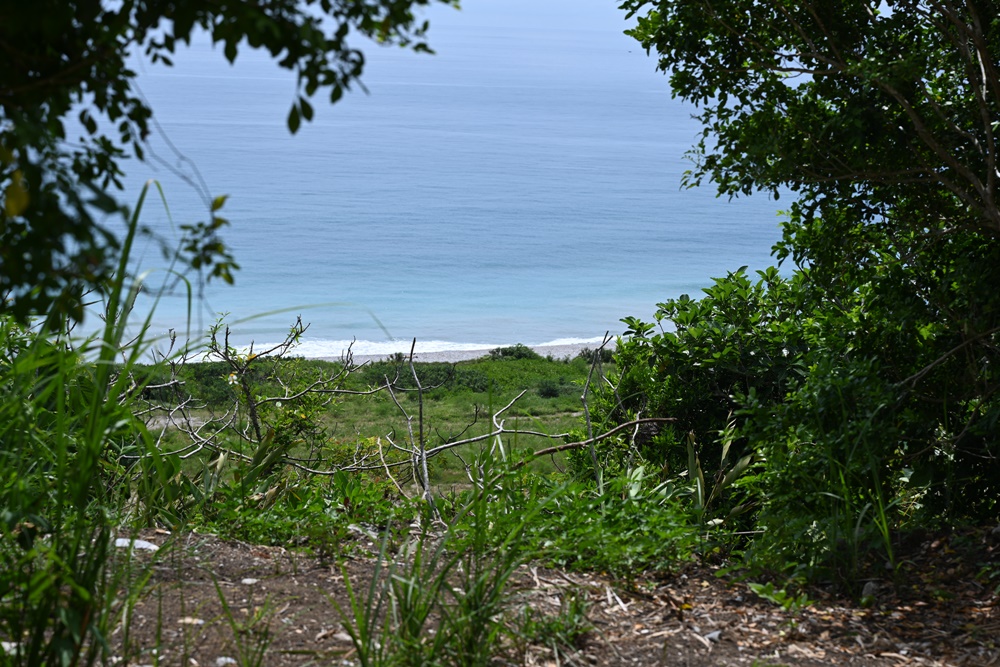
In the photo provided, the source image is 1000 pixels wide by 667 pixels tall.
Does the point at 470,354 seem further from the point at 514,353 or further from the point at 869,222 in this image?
the point at 869,222

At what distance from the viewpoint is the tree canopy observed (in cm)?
158

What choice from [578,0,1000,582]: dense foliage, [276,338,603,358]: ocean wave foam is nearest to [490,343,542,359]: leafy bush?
[276,338,603,358]: ocean wave foam

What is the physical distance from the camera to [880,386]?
3.72 metres

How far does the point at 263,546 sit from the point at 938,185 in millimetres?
3379

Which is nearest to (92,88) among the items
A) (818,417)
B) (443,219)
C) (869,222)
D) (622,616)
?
(622,616)

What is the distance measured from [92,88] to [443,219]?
3360 centimetres

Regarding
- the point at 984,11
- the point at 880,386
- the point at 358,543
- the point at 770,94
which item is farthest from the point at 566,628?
the point at 984,11

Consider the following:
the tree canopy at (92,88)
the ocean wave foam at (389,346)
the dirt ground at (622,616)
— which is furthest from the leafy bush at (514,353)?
the tree canopy at (92,88)

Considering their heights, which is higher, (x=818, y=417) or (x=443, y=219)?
(x=443, y=219)

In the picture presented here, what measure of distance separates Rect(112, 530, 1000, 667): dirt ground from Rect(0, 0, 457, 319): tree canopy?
112 centimetres

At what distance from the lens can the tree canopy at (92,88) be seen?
5.20 ft

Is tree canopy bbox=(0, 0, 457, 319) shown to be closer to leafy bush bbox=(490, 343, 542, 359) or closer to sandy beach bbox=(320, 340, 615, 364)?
sandy beach bbox=(320, 340, 615, 364)

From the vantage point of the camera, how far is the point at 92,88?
1.81 m

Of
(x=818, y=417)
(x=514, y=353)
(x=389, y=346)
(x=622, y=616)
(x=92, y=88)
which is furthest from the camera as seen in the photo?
(x=389, y=346)
